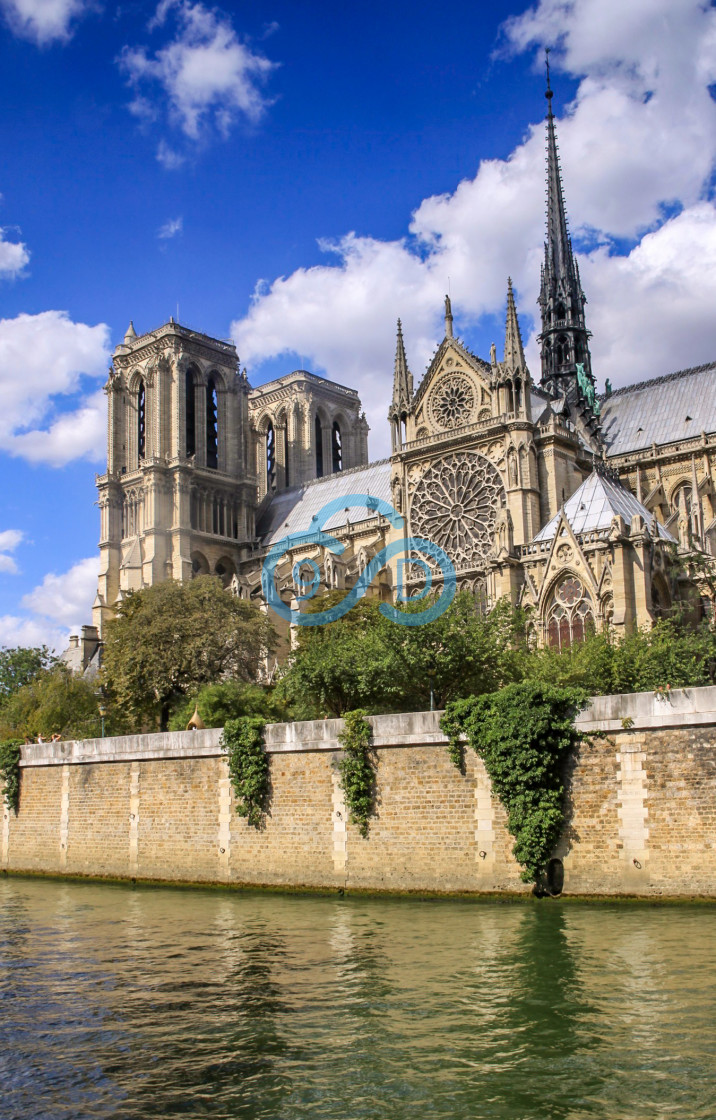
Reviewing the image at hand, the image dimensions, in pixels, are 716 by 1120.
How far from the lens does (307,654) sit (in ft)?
103

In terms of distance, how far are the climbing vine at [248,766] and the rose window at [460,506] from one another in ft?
78.8

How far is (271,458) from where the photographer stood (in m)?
84.2

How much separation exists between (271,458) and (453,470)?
117ft

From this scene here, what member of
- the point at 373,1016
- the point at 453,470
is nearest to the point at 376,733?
the point at 373,1016

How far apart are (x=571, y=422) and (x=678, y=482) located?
567 centimetres

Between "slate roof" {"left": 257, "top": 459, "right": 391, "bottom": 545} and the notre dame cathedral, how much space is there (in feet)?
0.63

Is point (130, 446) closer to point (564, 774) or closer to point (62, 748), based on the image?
point (62, 748)

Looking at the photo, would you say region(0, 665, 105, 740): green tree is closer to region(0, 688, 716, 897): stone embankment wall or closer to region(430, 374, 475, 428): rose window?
region(0, 688, 716, 897): stone embankment wall

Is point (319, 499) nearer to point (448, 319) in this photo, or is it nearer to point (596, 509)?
point (448, 319)

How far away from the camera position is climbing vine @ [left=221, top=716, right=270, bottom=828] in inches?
959

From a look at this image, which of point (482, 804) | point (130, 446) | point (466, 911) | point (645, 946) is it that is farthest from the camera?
point (130, 446)

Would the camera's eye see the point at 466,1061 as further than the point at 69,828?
No

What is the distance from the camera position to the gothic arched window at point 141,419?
72.5m

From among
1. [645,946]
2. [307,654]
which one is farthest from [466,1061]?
[307,654]
